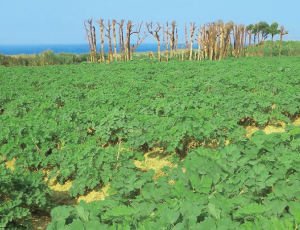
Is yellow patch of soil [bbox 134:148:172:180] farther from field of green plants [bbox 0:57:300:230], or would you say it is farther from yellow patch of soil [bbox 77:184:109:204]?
yellow patch of soil [bbox 77:184:109:204]

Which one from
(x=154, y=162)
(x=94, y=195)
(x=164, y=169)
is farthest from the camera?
(x=154, y=162)

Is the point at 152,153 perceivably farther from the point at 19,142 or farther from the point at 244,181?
the point at 244,181

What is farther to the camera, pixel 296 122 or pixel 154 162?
pixel 296 122

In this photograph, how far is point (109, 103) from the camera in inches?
344

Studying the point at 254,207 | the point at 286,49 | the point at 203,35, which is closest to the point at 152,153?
the point at 254,207

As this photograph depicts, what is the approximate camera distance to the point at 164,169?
11.4 ft

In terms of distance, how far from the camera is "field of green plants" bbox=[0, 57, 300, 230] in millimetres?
2469

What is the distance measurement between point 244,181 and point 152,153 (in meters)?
3.68

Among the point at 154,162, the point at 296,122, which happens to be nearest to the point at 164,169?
the point at 154,162

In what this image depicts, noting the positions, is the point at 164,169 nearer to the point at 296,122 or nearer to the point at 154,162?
the point at 154,162

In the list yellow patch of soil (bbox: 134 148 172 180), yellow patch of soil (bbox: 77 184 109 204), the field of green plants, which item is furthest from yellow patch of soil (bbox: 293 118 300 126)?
yellow patch of soil (bbox: 77 184 109 204)

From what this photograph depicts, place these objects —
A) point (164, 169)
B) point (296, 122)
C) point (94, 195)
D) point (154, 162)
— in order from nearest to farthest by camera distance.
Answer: point (164, 169) < point (94, 195) < point (154, 162) < point (296, 122)

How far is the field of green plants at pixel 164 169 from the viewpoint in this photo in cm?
247

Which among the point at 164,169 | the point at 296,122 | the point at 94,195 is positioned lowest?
the point at 94,195
